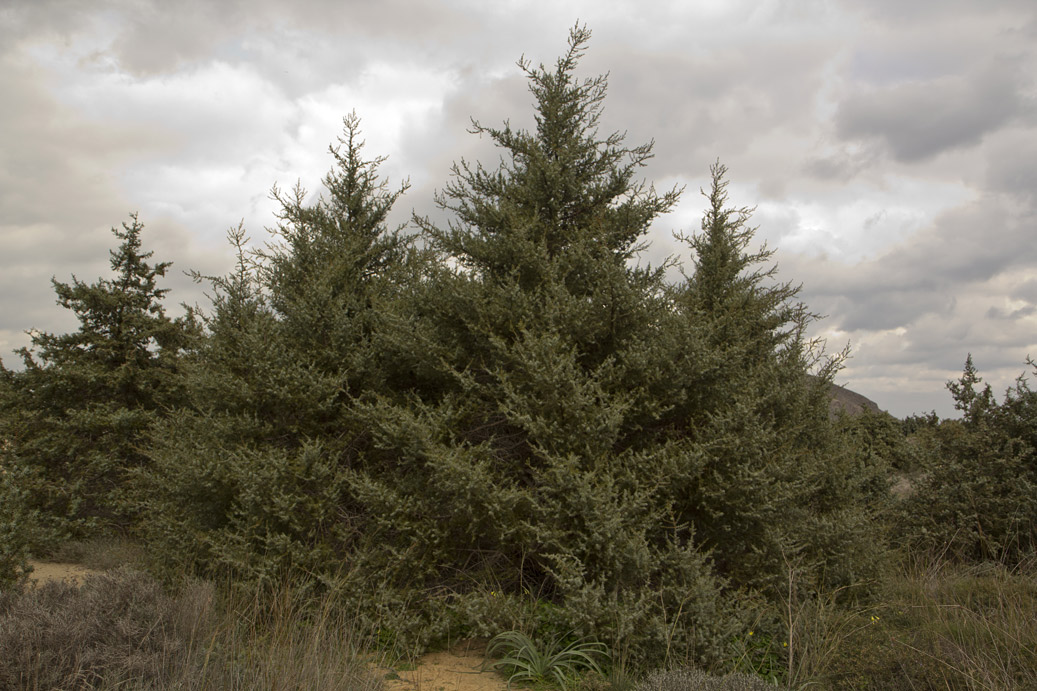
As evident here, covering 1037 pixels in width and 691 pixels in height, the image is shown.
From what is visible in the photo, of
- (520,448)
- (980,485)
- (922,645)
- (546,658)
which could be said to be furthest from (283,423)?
(980,485)

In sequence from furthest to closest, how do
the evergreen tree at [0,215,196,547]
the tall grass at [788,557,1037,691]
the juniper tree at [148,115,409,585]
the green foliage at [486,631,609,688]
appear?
the evergreen tree at [0,215,196,547], the juniper tree at [148,115,409,585], the green foliage at [486,631,609,688], the tall grass at [788,557,1037,691]

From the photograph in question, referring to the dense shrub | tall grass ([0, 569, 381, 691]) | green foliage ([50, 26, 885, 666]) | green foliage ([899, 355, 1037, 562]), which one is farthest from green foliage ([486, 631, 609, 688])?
green foliage ([899, 355, 1037, 562])

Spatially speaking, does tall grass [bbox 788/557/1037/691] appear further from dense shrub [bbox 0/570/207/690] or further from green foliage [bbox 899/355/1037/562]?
dense shrub [bbox 0/570/207/690]

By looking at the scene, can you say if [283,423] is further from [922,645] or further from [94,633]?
[922,645]

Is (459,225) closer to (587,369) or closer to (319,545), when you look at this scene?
(587,369)

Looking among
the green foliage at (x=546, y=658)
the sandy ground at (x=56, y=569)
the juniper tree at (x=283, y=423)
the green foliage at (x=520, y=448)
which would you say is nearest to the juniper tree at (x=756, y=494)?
the green foliage at (x=520, y=448)

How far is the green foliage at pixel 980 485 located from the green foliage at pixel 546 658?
22.3ft

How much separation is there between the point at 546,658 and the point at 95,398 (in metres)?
12.7

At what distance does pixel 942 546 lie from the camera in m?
10.9

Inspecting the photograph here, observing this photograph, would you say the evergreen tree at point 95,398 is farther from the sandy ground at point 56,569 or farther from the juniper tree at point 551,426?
the juniper tree at point 551,426

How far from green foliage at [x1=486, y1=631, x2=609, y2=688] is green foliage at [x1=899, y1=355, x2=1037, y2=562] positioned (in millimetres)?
6807

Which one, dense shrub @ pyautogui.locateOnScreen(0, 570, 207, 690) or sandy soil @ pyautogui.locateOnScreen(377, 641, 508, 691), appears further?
sandy soil @ pyautogui.locateOnScreen(377, 641, 508, 691)

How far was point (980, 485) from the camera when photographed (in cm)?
1093

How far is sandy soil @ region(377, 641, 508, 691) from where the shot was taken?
610 cm
